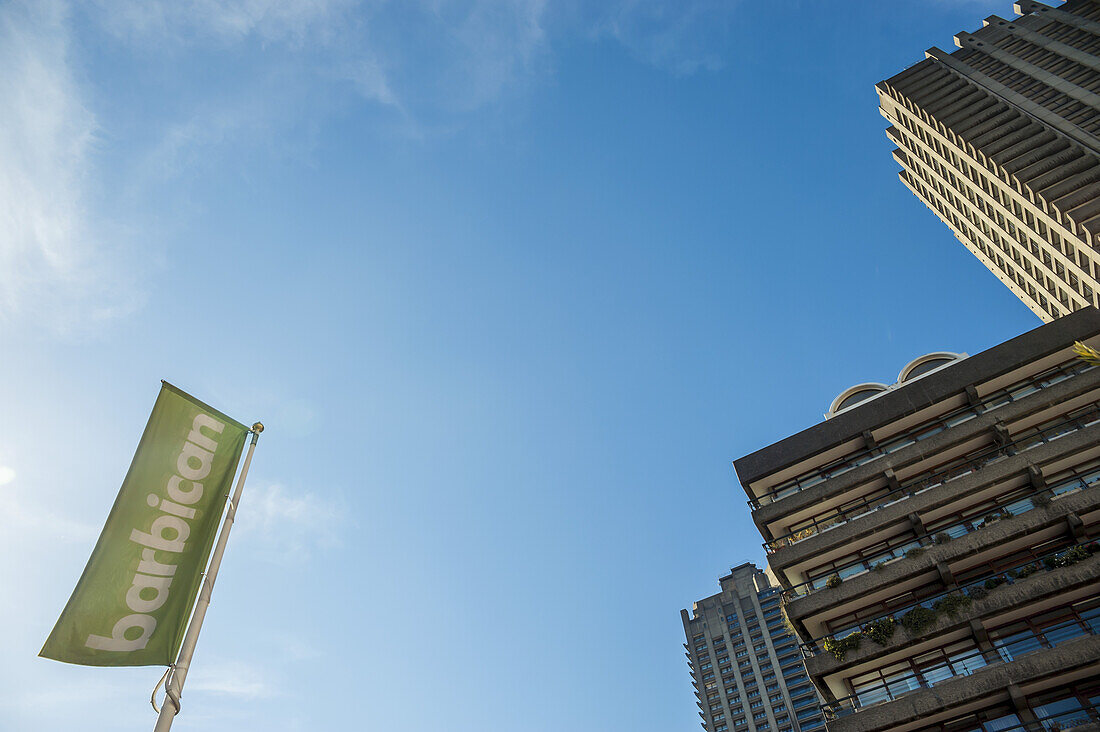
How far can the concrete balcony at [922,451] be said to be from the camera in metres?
32.1

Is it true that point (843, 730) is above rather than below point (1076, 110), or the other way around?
below

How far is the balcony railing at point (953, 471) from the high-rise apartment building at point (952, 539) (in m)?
0.09

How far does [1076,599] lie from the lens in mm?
26625

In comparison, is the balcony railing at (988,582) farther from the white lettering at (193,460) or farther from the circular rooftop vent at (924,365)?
the white lettering at (193,460)

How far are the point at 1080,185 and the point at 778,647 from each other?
91.4 metres

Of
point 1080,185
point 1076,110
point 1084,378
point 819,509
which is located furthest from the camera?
point 1076,110

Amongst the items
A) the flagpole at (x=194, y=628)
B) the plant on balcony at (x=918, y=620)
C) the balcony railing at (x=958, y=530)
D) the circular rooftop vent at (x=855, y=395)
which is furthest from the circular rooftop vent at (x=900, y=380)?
the flagpole at (x=194, y=628)

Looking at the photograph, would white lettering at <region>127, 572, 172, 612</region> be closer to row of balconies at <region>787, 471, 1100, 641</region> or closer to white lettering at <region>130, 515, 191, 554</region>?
white lettering at <region>130, 515, 191, 554</region>

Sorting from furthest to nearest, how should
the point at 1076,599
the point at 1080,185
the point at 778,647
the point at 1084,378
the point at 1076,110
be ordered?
the point at 778,647
the point at 1076,110
the point at 1080,185
the point at 1084,378
the point at 1076,599

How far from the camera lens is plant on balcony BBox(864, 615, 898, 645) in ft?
94.0

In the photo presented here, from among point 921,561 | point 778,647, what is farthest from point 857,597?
point 778,647

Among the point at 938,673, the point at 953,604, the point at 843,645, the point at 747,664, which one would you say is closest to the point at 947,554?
the point at 953,604

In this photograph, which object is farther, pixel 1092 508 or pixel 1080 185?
pixel 1080 185

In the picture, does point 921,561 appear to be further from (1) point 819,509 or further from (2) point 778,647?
(2) point 778,647
